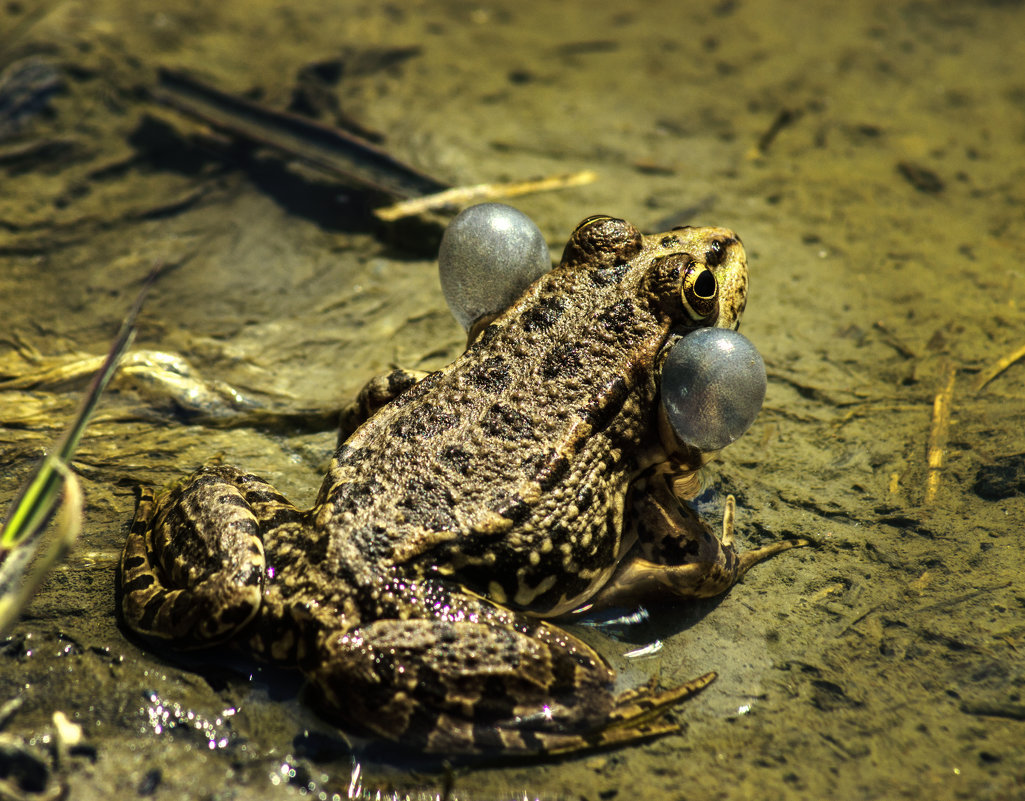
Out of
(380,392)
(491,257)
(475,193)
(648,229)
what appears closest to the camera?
(491,257)

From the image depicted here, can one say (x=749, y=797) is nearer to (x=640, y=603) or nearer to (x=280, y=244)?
(x=640, y=603)

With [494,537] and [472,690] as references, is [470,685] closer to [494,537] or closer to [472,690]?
[472,690]

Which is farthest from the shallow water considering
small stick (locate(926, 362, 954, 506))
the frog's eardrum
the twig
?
the frog's eardrum

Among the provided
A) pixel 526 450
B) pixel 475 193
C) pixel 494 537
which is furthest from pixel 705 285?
pixel 475 193

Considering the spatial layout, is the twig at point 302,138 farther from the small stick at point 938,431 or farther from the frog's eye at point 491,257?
the small stick at point 938,431

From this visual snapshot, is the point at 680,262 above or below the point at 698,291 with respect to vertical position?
above

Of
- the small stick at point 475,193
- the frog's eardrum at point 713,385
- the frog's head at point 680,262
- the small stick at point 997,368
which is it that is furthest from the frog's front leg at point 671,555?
the small stick at point 475,193
